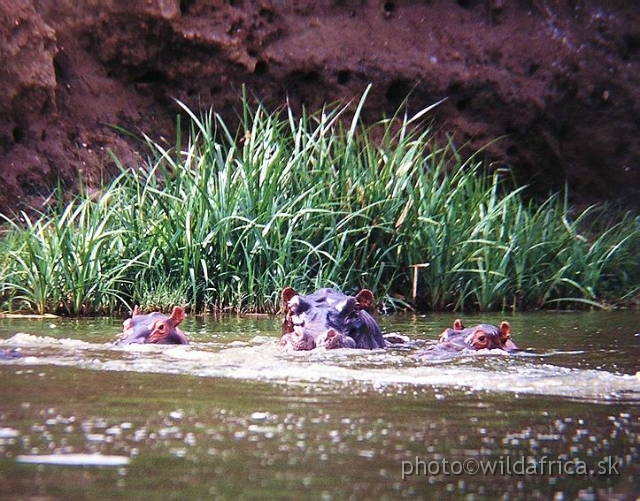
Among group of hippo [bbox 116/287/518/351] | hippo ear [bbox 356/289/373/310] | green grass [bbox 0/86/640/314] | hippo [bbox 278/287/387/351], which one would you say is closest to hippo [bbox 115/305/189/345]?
group of hippo [bbox 116/287/518/351]

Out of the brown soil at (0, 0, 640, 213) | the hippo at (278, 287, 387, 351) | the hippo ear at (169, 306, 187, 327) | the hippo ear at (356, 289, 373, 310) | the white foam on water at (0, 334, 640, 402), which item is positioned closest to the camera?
the white foam on water at (0, 334, 640, 402)

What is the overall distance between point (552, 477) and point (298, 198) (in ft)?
17.4

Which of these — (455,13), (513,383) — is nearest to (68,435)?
(513,383)

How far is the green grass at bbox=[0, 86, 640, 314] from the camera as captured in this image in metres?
7.21

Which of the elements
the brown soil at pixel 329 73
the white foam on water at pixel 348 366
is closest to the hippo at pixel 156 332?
the white foam on water at pixel 348 366

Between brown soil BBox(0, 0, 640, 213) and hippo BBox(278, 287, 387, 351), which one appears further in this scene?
brown soil BBox(0, 0, 640, 213)

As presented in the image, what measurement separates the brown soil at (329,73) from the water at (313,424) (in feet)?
19.0

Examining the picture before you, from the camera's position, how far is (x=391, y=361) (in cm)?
441

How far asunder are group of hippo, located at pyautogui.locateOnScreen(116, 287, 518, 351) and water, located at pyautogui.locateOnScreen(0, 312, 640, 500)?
0.54 ft

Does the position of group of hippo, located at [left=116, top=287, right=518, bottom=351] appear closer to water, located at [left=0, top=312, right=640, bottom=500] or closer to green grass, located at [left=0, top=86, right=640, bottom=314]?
water, located at [left=0, top=312, right=640, bottom=500]

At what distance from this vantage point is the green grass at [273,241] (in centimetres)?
721

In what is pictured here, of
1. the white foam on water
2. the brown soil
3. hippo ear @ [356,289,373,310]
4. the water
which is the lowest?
the water

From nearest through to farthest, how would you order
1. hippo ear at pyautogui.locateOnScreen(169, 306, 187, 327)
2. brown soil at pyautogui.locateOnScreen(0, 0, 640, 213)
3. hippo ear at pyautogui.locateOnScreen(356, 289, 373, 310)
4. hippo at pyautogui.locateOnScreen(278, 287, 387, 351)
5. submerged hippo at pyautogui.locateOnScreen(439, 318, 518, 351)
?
hippo at pyautogui.locateOnScreen(278, 287, 387, 351) < submerged hippo at pyautogui.locateOnScreen(439, 318, 518, 351) < hippo ear at pyautogui.locateOnScreen(169, 306, 187, 327) < hippo ear at pyautogui.locateOnScreen(356, 289, 373, 310) < brown soil at pyautogui.locateOnScreen(0, 0, 640, 213)

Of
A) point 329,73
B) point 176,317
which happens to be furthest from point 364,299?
point 329,73
